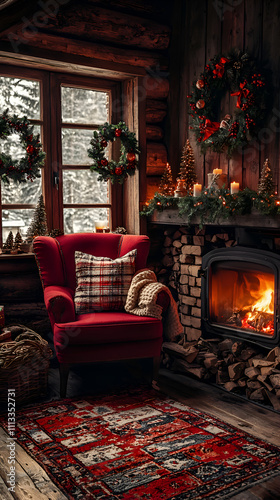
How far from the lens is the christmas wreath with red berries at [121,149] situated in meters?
4.19

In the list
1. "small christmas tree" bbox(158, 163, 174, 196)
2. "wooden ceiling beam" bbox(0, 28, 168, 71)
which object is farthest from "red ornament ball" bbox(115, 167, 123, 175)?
"wooden ceiling beam" bbox(0, 28, 168, 71)

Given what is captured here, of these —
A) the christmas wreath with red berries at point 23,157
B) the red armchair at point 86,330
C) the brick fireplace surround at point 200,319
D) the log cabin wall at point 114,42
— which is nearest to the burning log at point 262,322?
the brick fireplace surround at point 200,319

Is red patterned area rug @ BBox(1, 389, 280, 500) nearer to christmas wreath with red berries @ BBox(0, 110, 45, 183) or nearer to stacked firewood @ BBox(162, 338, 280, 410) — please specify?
stacked firewood @ BBox(162, 338, 280, 410)

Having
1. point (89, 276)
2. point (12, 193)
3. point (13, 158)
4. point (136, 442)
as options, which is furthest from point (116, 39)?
point (136, 442)

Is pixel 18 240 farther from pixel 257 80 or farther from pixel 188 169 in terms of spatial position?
pixel 257 80

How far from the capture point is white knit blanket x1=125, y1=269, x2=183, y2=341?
131 inches

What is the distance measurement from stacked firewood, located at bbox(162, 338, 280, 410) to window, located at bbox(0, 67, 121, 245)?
145 centimetres

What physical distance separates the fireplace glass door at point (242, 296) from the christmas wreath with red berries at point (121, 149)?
1.21 metres

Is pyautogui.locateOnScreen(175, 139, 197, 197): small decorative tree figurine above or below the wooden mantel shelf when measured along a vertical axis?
above

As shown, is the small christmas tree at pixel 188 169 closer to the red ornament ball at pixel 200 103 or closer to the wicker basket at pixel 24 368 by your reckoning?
the red ornament ball at pixel 200 103

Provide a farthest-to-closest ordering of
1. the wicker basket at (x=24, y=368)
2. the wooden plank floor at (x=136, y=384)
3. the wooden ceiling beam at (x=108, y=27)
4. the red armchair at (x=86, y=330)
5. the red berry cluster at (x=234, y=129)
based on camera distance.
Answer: the wooden ceiling beam at (x=108, y=27) < the red berry cluster at (x=234, y=129) < the red armchair at (x=86, y=330) < the wicker basket at (x=24, y=368) < the wooden plank floor at (x=136, y=384)

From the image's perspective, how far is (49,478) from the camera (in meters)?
2.19

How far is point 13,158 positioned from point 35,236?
67 cm

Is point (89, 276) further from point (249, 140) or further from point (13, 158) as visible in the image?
point (249, 140)
